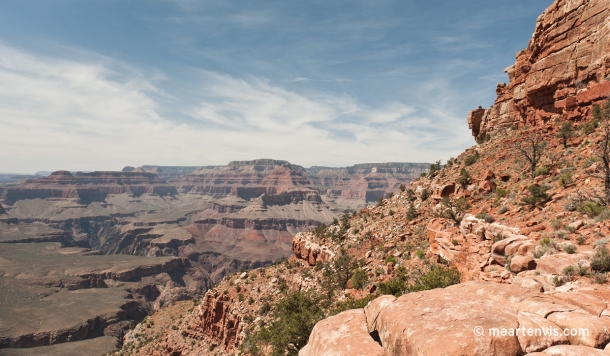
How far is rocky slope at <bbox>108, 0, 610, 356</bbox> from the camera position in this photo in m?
8.27

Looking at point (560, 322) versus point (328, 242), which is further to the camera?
point (328, 242)

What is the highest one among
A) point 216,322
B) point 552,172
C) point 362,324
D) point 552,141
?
point 552,141

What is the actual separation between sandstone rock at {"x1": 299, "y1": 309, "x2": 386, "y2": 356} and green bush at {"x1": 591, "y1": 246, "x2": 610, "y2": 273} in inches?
390

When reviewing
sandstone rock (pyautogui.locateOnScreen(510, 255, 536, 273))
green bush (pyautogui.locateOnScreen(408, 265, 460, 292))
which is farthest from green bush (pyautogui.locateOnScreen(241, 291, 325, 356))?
sandstone rock (pyautogui.locateOnScreen(510, 255, 536, 273))

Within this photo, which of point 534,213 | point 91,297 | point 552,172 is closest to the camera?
point 534,213

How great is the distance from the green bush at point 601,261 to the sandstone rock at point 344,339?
9918 mm

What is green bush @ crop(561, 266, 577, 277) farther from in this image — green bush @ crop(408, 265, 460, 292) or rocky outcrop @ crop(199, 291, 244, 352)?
rocky outcrop @ crop(199, 291, 244, 352)

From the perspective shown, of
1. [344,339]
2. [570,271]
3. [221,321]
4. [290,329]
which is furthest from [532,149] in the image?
[221,321]

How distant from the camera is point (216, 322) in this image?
39.0m

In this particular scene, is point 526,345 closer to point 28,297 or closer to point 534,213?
point 534,213

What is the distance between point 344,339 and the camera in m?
9.83

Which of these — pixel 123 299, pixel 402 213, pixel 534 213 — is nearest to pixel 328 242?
pixel 402 213

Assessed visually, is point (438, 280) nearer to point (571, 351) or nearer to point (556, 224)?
point (556, 224)

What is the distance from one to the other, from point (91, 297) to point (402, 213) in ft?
490
